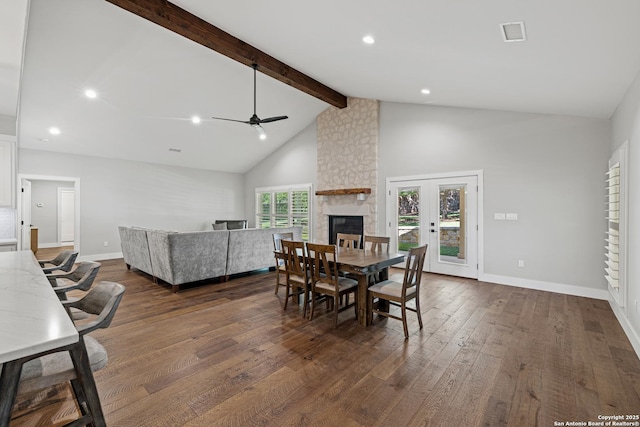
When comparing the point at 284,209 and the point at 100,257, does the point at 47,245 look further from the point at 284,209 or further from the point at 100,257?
the point at 284,209

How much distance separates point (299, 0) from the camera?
2967 mm

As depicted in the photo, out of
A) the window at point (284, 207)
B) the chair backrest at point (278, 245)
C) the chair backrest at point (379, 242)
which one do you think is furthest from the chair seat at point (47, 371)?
the window at point (284, 207)

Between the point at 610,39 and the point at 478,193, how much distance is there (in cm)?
322

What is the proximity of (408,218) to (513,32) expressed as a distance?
404 centimetres

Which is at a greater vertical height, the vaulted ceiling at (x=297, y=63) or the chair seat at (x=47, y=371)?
the vaulted ceiling at (x=297, y=63)

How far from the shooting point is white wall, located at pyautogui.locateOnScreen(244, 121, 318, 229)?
8.11m

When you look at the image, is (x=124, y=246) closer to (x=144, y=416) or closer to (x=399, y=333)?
(x=144, y=416)

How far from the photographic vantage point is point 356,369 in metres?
2.39

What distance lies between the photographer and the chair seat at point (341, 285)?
3318 mm

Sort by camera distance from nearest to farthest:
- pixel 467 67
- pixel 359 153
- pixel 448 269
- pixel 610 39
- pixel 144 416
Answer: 1. pixel 144 416
2. pixel 610 39
3. pixel 467 67
4. pixel 448 269
5. pixel 359 153

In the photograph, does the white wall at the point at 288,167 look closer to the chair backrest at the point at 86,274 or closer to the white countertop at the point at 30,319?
the chair backrest at the point at 86,274

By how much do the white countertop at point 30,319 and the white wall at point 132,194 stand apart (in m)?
6.39

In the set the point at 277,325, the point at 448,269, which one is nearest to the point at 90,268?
the point at 277,325

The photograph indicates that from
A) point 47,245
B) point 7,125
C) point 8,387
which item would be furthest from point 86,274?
point 47,245
